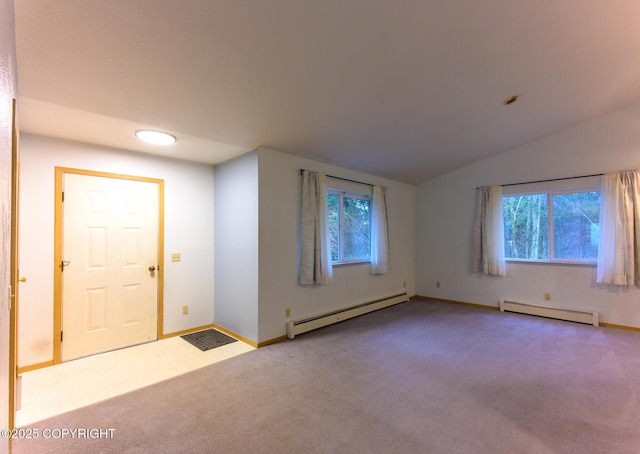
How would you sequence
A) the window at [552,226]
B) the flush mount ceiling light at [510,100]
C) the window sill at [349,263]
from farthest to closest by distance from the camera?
the window sill at [349,263]
the window at [552,226]
the flush mount ceiling light at [510,100]

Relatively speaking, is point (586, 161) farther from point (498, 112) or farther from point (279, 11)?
point (279, 11)

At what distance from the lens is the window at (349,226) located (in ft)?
14.8

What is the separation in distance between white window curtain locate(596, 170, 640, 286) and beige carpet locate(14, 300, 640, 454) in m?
0.89

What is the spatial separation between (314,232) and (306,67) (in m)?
2.02

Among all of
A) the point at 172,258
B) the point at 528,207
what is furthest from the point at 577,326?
the point at 172,258

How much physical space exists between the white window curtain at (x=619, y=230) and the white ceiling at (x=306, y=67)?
3.56ft

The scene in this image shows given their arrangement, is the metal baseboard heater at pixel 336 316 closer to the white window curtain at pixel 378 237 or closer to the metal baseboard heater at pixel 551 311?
the white window curtain at pixel 378 237

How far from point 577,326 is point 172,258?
5.48m

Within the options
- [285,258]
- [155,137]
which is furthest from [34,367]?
[285,258]

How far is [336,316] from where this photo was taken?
420cm

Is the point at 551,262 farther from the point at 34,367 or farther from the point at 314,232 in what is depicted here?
the point at 34,367

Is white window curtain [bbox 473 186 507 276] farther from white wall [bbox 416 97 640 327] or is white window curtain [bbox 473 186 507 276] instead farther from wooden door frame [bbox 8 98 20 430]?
wooden door frame [bbox 8 98 20 430]

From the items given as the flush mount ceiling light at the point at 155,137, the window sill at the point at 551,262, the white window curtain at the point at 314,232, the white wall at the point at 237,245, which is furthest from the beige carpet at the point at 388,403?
the flush mount ceiling light at the point at 155,137

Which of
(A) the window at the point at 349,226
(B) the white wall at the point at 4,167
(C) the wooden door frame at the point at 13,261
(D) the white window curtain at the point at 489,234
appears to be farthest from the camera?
(D) the white window curtain at the point at 489,234
